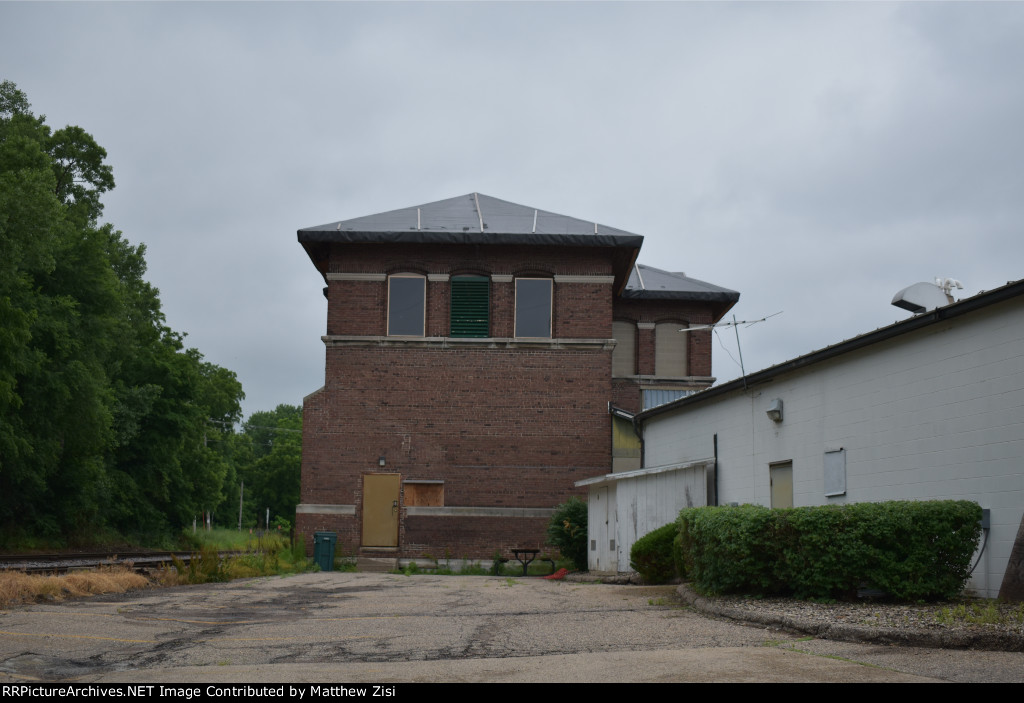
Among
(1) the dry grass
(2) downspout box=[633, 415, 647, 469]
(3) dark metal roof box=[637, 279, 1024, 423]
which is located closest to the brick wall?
(2) downspout box=[633, 415, 647, 469]

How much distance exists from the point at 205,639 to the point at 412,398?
17302 millimetres

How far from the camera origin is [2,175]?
32812 mm

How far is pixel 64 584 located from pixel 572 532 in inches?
480

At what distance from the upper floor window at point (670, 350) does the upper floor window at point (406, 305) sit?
30.0ft

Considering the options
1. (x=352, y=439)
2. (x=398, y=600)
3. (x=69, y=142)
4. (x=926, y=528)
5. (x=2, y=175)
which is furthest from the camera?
(x=69, y=142)

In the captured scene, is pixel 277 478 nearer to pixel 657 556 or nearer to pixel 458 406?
pixel 458 406

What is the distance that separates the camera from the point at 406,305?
27.9m

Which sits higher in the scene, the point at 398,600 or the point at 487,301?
the point at 487,301

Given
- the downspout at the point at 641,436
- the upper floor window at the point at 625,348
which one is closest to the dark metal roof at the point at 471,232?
the upper floor window at the point at 625,348

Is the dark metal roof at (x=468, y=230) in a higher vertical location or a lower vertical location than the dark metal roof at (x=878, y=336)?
higher

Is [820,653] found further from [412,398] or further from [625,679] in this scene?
[412,398]

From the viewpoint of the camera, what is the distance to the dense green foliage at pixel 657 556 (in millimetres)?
18062

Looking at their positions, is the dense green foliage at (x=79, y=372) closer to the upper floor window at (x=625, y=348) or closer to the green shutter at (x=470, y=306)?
the green shutter at (x=470, y=306)

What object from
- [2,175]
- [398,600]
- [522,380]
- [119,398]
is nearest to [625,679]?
[398,600]
